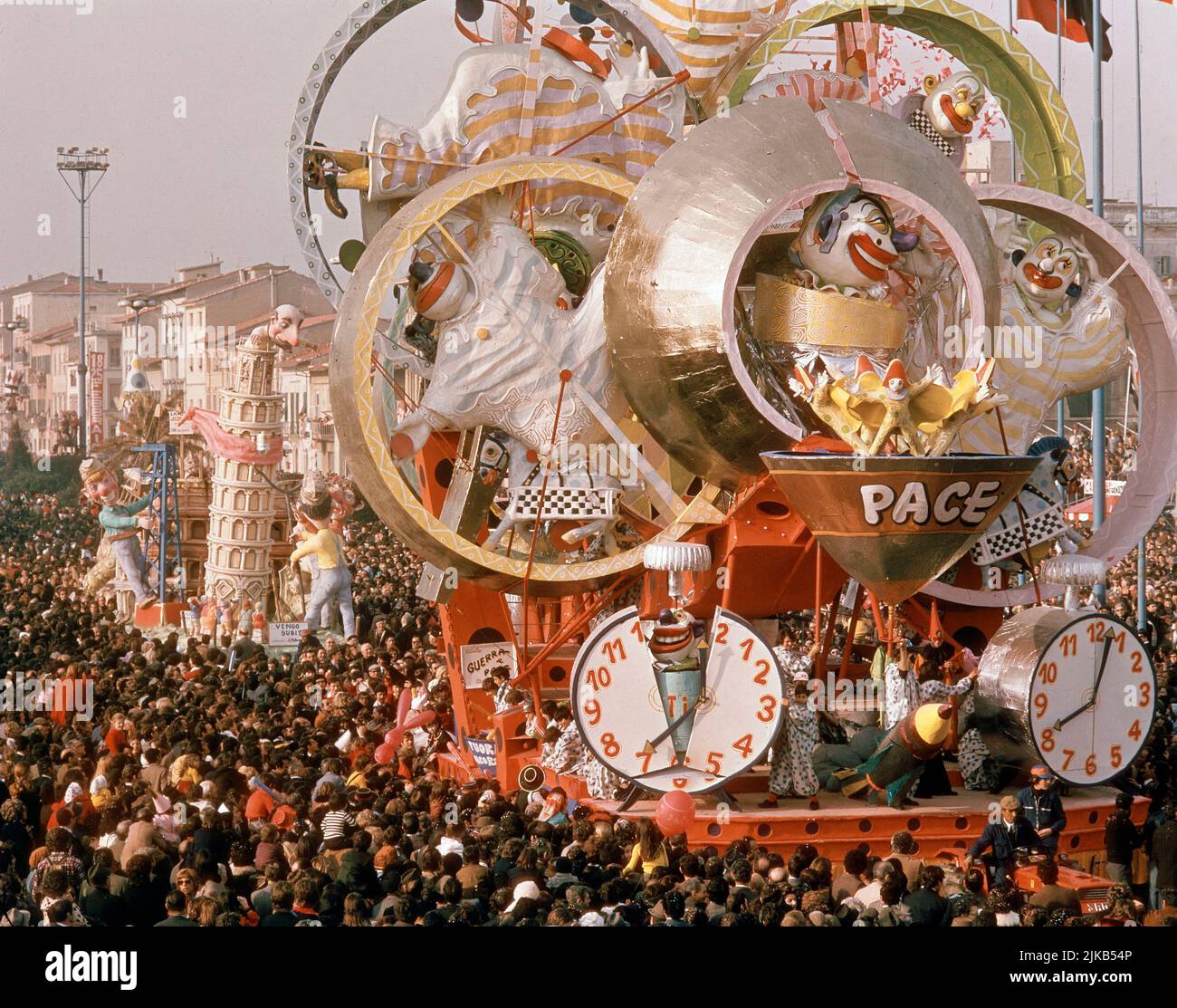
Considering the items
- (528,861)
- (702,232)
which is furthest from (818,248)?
(528,861)

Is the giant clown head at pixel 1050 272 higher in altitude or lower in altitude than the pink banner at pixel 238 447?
higher

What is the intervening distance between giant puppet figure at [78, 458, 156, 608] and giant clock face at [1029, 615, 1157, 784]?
83.4 feet

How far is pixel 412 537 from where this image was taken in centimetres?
2197

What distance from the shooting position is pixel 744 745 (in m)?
19.8

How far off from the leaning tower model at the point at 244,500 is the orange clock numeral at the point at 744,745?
22717 millimetres

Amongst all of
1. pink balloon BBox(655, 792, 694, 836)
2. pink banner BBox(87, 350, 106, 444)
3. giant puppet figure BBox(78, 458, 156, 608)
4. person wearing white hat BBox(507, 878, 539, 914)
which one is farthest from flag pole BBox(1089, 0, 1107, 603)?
pink banner BBox(87, 350, 106, 444)

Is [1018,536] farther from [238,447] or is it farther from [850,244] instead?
[238,447]

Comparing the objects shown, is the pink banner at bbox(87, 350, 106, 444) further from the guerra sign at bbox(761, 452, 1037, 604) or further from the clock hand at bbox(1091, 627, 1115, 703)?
the guerra sign at bbox(761, 452, 1037, 604)

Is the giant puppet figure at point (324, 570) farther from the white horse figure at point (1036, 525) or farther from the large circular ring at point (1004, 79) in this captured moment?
the white horse figure at point (1036, 525)

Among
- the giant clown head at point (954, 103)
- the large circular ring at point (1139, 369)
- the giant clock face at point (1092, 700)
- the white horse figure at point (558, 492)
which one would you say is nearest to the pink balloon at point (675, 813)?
the giant clock face at point (1092, 700)

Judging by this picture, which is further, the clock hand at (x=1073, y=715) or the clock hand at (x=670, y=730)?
the clock hand at (x=1073, y=715)

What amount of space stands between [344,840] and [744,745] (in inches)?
185

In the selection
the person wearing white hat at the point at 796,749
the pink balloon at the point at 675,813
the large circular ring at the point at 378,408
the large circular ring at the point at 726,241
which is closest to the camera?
the pink balloon at the point at 675,813

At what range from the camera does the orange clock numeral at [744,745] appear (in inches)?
780
